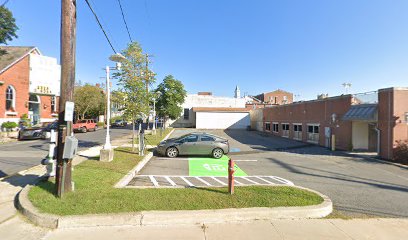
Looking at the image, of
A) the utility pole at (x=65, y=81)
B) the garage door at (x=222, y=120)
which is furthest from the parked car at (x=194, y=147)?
the garage door at (x=222, y=120)

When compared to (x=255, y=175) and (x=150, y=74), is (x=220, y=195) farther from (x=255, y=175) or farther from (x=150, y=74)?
(x=150, y=74)

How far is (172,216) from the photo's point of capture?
4.59 m

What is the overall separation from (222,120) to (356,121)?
25.1 meters

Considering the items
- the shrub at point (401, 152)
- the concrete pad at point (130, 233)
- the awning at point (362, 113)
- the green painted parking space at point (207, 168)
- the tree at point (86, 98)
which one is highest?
the tree at point (86, 98)

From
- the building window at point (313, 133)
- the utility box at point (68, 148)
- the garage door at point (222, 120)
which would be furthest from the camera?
the garage door at point (222, 120)

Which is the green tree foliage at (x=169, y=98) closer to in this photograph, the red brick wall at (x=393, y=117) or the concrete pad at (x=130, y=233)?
the red brick wall at (x=393, y=117)

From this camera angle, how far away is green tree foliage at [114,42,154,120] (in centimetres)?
1316

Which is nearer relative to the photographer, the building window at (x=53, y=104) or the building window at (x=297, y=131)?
the building window at (x=297, y=131)

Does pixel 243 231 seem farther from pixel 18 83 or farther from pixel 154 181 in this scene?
pixel 18 83

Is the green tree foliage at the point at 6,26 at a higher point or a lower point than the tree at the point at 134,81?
higher

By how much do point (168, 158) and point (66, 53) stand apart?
320 inches

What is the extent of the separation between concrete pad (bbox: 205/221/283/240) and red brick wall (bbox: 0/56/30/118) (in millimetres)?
28887

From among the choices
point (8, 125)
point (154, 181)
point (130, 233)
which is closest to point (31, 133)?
point (8, 125)

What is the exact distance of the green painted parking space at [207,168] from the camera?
936 cm
